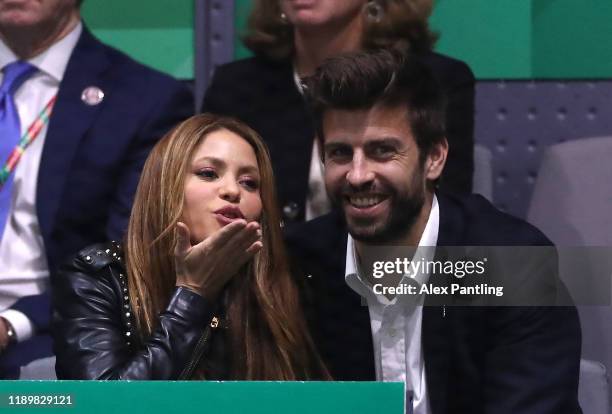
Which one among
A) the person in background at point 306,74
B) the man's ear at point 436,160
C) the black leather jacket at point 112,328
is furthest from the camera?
the person in background at point 306,74

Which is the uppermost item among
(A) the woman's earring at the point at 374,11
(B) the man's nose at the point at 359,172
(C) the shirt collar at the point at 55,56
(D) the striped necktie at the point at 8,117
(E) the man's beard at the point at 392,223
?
(A) the woman's earring at the point at 374,11

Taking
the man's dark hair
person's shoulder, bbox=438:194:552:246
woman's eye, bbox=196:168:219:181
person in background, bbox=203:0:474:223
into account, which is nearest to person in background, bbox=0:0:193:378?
person in background, bbox=203:0:474:223

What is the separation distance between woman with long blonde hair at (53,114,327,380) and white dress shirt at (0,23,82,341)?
0.62ft

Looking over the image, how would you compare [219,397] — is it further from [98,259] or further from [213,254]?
[98,259]

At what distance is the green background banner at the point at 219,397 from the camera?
120 cm

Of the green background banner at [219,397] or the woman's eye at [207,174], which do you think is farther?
the woman's eye at [207,174]

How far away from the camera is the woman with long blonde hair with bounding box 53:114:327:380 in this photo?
1.46m

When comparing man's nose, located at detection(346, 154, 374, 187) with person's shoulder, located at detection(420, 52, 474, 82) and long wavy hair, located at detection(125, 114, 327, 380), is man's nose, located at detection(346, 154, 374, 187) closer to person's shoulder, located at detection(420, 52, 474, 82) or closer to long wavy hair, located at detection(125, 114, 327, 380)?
long wavy hair, located at detection(125, 114, 327, 380)

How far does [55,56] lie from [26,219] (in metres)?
0.25

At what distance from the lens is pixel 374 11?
1.78 meters

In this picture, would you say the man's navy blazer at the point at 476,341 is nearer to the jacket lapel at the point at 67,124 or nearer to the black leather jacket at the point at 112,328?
the black leather jacket at the point at 112,328

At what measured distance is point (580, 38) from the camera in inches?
64.6

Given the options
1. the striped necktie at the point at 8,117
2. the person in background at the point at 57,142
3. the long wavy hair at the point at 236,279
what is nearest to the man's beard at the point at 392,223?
the long wavy hair at the point at 236,279

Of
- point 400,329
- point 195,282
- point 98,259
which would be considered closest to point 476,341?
point 400,329
